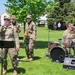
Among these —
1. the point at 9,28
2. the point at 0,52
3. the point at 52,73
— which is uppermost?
the point at 9,28

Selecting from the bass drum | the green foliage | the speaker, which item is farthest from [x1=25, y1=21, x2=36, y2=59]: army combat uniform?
the green foliage

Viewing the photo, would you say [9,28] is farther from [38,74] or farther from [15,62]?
[38,74]

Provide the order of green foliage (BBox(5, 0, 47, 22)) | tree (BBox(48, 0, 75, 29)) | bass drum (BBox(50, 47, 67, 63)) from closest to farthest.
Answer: bass drum (BBox(50, 47, 67, 63))
green foliage (BBox(5, 0, 47, 22))
tree (BBox(48, 0, 75, 29))

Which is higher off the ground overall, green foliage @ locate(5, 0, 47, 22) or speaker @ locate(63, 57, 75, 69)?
green foliage @ locate(5, 0, 47, 22)

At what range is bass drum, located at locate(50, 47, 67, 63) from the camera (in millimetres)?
13522

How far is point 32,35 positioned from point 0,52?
3337 millimetres

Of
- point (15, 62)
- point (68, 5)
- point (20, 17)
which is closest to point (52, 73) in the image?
point (15, 62)

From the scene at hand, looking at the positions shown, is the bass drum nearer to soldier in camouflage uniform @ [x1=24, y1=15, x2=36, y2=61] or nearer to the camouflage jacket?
soldier in camouflage uniform @ [x1=24, y1=15, x2=36, y2=61]

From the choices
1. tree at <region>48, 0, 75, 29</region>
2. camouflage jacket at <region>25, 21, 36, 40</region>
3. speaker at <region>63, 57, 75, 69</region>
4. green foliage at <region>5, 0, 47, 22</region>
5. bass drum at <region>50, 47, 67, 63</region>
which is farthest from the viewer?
tree at <region>48, 0, 75, 29</region>

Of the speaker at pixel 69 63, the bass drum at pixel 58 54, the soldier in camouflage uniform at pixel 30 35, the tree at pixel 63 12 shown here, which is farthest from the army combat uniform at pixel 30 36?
the tree at pixel 63 12

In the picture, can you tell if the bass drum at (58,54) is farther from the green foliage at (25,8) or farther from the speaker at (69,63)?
the green foliage at (25,8)

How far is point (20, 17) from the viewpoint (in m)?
22.8

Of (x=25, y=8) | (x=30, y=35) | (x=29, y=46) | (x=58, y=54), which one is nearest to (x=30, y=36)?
(x=30, y=35)

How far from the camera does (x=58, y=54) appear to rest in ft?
44.8
